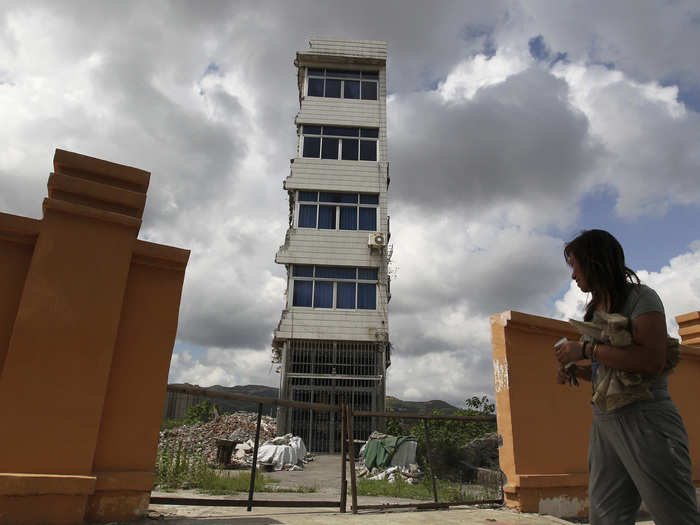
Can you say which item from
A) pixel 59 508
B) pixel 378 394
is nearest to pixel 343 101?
pixel 378 394

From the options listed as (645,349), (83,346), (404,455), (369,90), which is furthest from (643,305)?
(369,90)

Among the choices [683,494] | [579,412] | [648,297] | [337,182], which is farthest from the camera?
[337,182]

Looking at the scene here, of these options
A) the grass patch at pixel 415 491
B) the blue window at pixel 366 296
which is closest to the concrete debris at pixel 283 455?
the grass patch at pixel 415 491

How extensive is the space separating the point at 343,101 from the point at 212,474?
1557 centimetres

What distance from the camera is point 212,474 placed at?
7535 millimetres

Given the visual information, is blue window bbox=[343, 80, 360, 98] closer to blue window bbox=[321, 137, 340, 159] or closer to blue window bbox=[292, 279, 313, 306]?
blue window bbox=[321, 137, 340, 159]

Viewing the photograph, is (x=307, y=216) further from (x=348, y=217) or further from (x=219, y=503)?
(x=219, y=503)

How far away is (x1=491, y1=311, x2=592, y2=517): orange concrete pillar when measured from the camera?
5172mm

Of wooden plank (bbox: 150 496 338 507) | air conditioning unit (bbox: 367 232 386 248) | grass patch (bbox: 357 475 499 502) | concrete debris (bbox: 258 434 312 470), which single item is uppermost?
air conditioning unit (bbox: 367 232 386 248)

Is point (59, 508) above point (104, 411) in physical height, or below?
below

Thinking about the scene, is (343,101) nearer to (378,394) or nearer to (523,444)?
(378,394)

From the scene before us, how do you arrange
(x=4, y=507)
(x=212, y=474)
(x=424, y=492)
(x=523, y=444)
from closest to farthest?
(x=4, y=507)
(x=523, y=444)
(x=212, y=474)
(x=424, y=492)

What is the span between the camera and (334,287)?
57.1 ft

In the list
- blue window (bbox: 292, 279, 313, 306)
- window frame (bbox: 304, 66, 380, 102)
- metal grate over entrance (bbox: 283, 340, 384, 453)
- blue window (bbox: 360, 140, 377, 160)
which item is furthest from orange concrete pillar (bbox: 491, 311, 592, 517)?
window frame (bbox: 304, 66, 380, 102)
